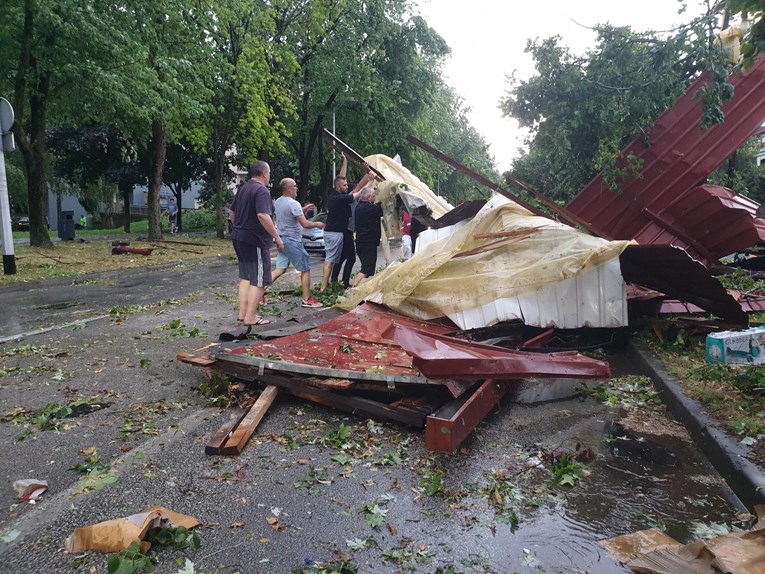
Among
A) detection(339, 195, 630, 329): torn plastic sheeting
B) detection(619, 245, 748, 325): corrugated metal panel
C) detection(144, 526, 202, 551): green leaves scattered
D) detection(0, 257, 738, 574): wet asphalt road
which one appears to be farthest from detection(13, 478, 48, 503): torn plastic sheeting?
detection(619, 245, 748, 325): corrugated metal panel

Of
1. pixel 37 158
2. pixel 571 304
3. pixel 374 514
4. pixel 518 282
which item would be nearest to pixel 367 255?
pixel 518 282

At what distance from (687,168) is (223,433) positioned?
8.03m

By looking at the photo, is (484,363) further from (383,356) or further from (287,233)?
(287,233)

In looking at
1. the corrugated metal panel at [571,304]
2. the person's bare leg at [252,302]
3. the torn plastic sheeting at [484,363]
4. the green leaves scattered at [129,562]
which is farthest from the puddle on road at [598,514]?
the person's bare leg at [252,302]

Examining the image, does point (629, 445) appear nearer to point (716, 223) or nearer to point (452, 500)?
point (452, 500)

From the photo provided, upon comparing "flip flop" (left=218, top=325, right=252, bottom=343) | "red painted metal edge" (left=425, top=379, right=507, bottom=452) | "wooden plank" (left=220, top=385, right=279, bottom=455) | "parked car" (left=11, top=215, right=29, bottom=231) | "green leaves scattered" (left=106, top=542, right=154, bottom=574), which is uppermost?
"flip flop" (left=218, top=325, right=252, bottom=343)

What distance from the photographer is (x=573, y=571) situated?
2381mm

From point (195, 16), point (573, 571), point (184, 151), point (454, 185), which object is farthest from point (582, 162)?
point (454, 185)

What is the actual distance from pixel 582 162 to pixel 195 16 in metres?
14.2

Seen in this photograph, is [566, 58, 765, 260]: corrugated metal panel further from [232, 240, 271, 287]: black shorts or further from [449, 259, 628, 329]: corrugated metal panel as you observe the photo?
[232, 240, 271, 287]: black shorts

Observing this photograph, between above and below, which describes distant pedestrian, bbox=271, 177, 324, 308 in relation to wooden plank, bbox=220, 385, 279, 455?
above

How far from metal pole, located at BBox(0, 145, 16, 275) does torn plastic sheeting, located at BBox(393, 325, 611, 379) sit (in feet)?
34.5

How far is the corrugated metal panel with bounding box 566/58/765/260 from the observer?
8.37m

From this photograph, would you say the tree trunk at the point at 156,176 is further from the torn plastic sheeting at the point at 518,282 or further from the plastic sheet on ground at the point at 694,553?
the plastic sheet on ground at the point at 694,553
